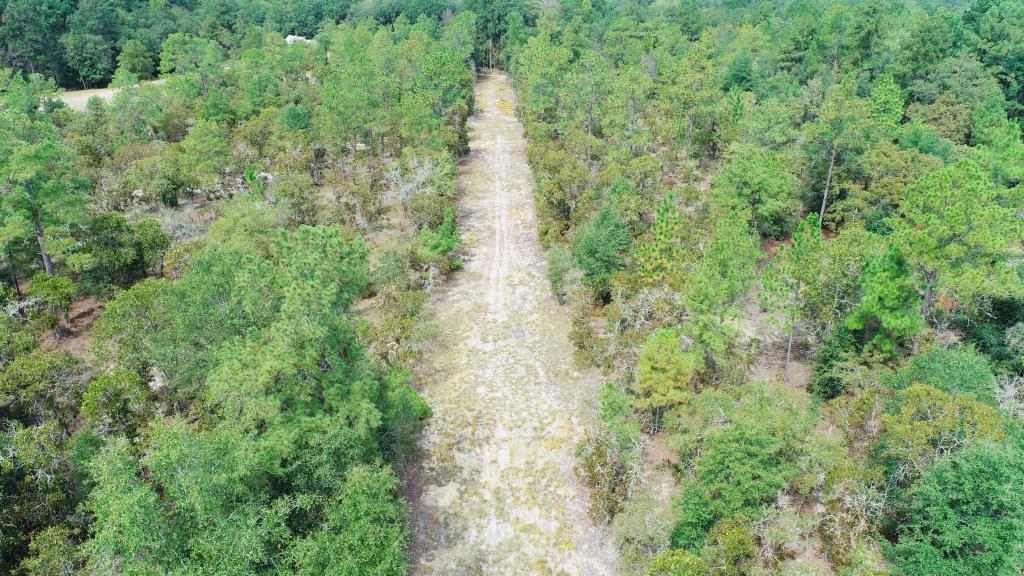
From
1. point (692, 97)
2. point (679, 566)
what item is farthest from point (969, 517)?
point (692, 97)

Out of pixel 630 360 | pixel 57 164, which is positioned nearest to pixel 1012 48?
pixel 630 360

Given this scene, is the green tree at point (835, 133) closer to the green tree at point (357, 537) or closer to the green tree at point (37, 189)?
the green tree at point (357, 537)

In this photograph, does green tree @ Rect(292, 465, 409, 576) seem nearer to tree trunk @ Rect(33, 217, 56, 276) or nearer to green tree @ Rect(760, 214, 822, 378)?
green tree @ Rect(760, 214, 822, 378)

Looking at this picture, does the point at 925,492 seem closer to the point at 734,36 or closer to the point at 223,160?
the point at 223,160

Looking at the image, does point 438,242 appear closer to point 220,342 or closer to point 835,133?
point 220,342

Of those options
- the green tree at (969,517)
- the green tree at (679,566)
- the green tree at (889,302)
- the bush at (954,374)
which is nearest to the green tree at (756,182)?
the green tree at (889,302)

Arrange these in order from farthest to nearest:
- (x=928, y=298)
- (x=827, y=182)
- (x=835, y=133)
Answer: (x=827, y=182) < (x=835, y=133) < (x=928, y=298)
